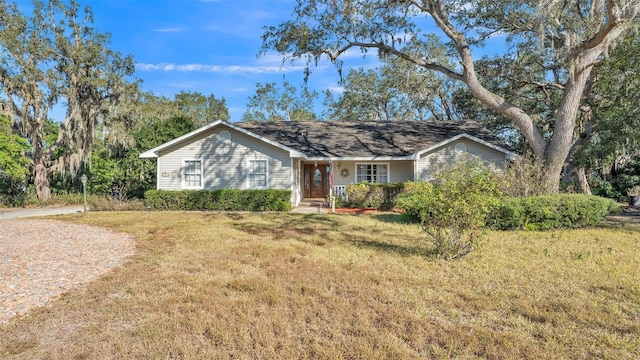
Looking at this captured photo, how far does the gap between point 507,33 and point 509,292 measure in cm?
1527

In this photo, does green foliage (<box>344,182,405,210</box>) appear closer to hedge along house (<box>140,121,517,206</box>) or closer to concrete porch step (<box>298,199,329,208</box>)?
hedge along house (<box>140,121,517,206</box>)

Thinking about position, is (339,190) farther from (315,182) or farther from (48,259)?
(48,259)

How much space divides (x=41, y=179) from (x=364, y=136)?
1813 cm

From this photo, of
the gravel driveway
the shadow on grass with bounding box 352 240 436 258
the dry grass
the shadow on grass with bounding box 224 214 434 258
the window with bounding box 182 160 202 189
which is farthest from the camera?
the window with bounding box 182 160 202 189

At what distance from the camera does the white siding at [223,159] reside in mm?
16828

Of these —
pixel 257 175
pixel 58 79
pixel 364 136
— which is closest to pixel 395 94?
pixel 364 136

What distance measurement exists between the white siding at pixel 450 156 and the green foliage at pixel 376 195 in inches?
91.1

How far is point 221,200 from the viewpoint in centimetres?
1544

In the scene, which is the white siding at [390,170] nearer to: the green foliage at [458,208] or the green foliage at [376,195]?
the green foliage at [376,195]

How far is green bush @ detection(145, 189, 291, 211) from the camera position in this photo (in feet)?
49.9

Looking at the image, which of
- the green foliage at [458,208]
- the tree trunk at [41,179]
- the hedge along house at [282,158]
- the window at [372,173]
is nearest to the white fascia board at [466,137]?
the hedge along house at [282,158]

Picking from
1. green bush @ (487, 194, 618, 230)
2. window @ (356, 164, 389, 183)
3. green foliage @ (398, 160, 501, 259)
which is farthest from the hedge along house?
green foliage @ (398, 160, 501, 259)

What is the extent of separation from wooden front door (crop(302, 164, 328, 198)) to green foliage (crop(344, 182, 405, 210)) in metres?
4.89

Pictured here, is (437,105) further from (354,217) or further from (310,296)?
(310,296)
